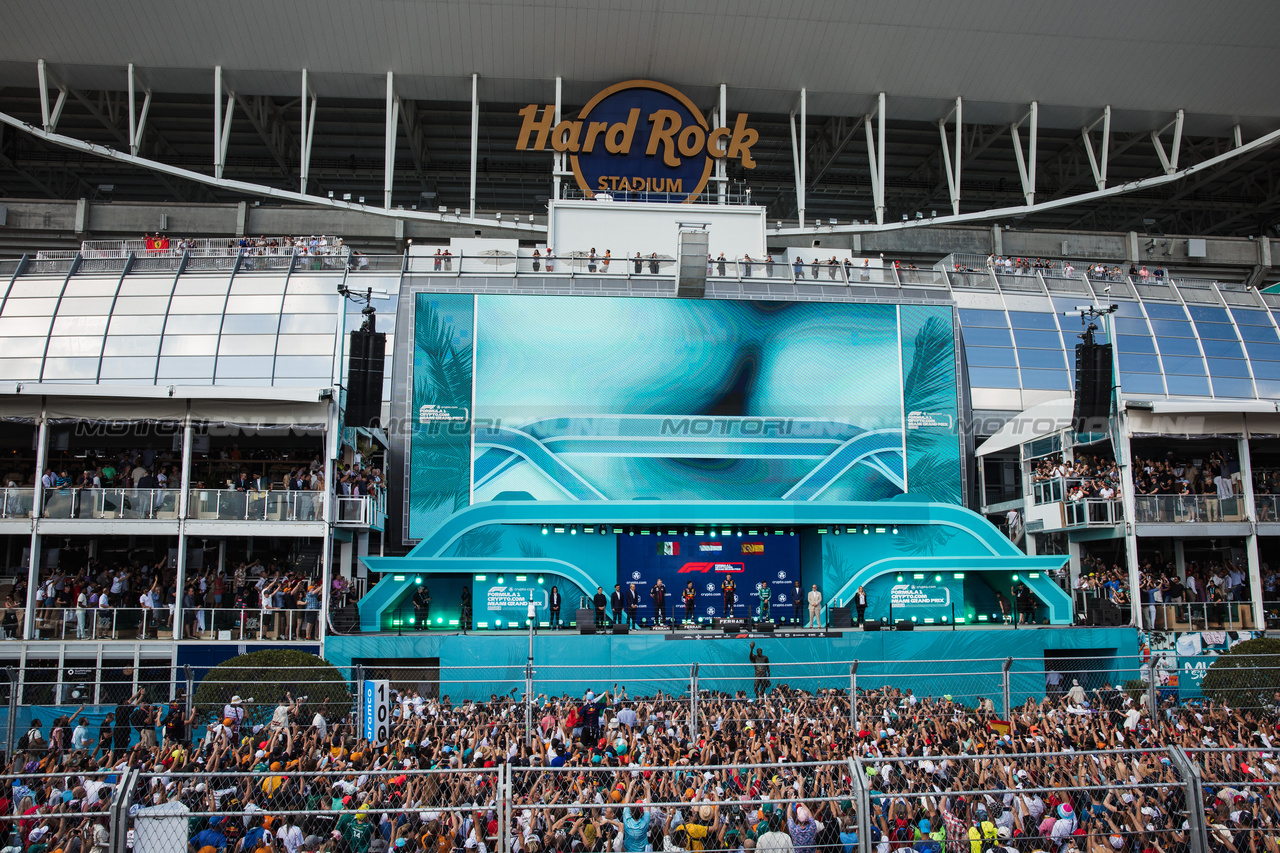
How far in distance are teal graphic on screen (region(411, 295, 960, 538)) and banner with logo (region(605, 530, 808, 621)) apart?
3165mm

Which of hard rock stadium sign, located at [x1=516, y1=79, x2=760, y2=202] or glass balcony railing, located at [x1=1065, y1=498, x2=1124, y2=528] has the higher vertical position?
hard rock stadium sign, located at [x1=516, y1=79, x2=760, y2=202]

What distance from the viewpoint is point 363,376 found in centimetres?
2836

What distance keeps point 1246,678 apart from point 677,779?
16886 mm

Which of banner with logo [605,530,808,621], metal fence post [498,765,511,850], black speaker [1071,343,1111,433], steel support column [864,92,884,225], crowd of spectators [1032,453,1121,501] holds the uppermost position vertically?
steel support column [864,92,884,225]

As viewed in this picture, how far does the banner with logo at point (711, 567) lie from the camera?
31.4m

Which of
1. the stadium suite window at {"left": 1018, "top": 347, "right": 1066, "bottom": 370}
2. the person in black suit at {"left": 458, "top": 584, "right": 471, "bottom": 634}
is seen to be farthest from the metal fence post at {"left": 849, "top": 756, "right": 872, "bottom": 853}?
the stadium suite window at {"left": 1018, "top": 347, "right": 1066, "bottom": 370}

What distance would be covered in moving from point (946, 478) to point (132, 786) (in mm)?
33083

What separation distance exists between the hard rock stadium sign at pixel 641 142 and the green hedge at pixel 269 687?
2926 cm

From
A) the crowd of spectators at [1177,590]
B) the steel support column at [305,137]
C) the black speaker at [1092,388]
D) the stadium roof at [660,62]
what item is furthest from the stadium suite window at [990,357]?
the steel support column at [305,137]

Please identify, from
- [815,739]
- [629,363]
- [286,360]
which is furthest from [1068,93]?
[815,739]

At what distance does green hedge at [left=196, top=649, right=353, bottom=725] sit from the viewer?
20.7 m

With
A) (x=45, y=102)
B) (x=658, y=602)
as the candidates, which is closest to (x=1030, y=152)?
(x=658, y=602)

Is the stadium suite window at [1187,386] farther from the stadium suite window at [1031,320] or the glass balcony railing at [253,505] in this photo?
the glass balcony railing at [253,505]

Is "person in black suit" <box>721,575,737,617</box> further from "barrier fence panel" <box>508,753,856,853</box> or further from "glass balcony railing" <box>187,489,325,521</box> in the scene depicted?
"barrier fence panel" <box>508,753,856,853</box>
